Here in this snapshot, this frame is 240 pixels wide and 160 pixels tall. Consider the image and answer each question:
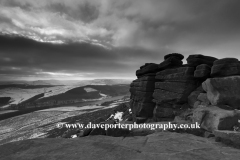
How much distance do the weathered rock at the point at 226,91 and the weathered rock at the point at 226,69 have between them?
1.16 metres

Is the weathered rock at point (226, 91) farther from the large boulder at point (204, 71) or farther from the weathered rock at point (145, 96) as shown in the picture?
the weathered rock at point (145, 96)

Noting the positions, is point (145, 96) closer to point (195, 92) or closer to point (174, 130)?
point (195, 92)

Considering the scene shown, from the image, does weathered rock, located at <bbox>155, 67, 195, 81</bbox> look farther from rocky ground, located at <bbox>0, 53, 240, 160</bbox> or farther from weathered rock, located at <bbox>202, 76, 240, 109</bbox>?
weathered rock, located at <bbox>202, 76, 240, 109</bbox>

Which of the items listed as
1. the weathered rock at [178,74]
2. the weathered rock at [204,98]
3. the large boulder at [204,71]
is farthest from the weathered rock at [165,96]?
the large boulder at [204,71]

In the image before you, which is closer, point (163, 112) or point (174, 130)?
point (174, 130)

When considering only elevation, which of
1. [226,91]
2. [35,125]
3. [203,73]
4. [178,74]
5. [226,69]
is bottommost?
[35,125]

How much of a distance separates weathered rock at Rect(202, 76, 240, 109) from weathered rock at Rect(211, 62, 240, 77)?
116cm

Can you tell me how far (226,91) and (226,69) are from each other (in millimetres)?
3396

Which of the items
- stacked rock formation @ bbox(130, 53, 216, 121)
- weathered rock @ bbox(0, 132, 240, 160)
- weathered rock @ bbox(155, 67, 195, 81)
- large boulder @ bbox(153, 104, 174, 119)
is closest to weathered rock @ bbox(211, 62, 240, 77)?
stacked rock formation @ bbox(130, 53, 216, 121)

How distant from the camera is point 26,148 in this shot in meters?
7.48

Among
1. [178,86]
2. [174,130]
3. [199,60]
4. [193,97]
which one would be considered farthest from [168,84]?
[174,130]

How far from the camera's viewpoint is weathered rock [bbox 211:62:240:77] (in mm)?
15805

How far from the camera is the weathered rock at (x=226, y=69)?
622 inches

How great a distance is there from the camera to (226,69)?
1628 centimetres
